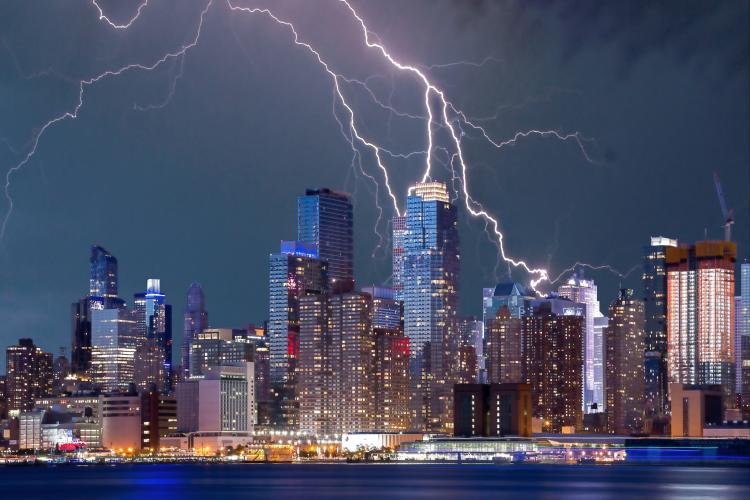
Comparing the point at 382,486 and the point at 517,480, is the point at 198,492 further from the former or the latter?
the point at 517,480

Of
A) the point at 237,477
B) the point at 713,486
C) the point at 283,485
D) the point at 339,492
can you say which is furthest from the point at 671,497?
the point at 237,477

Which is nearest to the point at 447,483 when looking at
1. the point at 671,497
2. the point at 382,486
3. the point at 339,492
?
the point at 382,486

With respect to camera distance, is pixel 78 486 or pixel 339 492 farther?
pixel 78 486

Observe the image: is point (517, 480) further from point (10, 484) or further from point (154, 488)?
point (10, 484)

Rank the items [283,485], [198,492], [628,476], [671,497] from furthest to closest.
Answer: [628,476] < [283,485] < [198,492] < [671,497]

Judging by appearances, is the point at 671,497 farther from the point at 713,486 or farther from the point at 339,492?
the point at 339,492

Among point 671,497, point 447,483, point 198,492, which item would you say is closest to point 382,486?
point 447,483

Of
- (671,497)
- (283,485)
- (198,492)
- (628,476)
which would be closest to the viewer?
(671,497)

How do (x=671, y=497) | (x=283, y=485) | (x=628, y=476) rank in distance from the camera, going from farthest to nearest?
(x=628, y=476) < (x=283, y=485) < (x=671, y=497)
